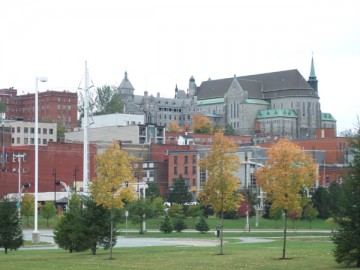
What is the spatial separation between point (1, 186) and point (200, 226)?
42.8m

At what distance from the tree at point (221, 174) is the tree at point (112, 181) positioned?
480 cm

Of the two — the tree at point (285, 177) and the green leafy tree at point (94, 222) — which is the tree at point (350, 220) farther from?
the green leafy tree at point (94, 222)

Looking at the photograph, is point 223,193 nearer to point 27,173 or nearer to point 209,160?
point 209,160

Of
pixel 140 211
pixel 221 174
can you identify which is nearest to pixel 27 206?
pixel 140 211

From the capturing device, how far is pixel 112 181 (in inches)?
1642

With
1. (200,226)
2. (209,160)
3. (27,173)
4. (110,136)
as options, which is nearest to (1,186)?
(27,173)

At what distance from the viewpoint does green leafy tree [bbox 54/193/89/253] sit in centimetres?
4438

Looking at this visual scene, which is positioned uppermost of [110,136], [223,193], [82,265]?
[110,136]

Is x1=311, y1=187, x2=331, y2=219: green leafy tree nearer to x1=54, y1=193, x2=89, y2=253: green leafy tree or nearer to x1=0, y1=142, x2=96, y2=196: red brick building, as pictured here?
x1=0, y1=142, x2=96, y2=196: red brick building

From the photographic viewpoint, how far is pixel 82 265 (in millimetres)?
35906

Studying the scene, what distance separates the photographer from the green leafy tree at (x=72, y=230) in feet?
146

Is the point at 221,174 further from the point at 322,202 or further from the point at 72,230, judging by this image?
the point at 322,202

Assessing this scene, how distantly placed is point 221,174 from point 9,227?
1188 centimetres

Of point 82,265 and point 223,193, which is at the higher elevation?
point 223,193
